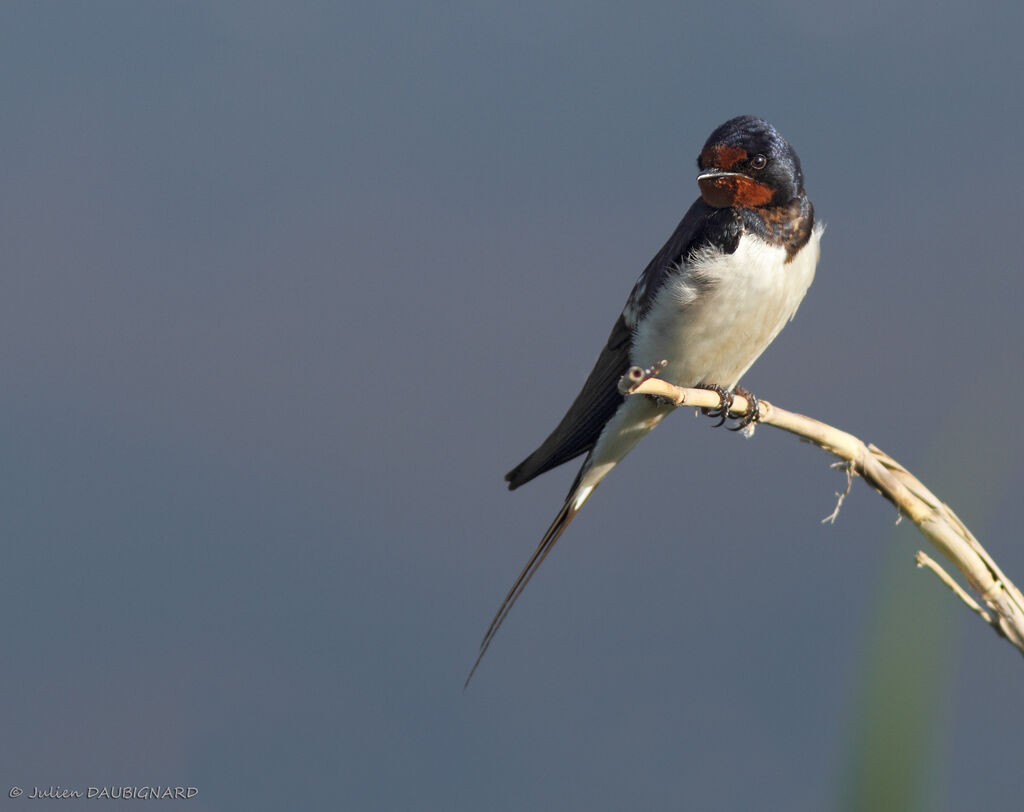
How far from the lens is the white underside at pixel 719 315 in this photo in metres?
2.23

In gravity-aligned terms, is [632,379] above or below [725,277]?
below

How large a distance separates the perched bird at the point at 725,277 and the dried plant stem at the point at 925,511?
389 mm

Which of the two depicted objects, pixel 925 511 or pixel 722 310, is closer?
pixel 925 511

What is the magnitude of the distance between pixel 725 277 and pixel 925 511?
760 mm

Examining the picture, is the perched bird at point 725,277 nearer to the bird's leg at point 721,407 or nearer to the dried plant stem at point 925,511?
the bird's leg at point 721,407

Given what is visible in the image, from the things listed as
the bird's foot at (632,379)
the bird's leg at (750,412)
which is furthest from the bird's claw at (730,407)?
the bird's foot at (632,379)

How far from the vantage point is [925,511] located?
1.65 meters

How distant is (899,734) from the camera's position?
33.1 inches

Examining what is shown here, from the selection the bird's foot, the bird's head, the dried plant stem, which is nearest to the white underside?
the bird's head

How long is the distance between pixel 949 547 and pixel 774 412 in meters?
0.42

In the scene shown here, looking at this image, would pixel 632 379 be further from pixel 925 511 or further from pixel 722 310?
pixel 722 310

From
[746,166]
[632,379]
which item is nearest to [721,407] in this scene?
[746,166]

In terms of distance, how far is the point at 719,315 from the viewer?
2.25 meters

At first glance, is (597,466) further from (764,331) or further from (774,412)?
(774,412)
